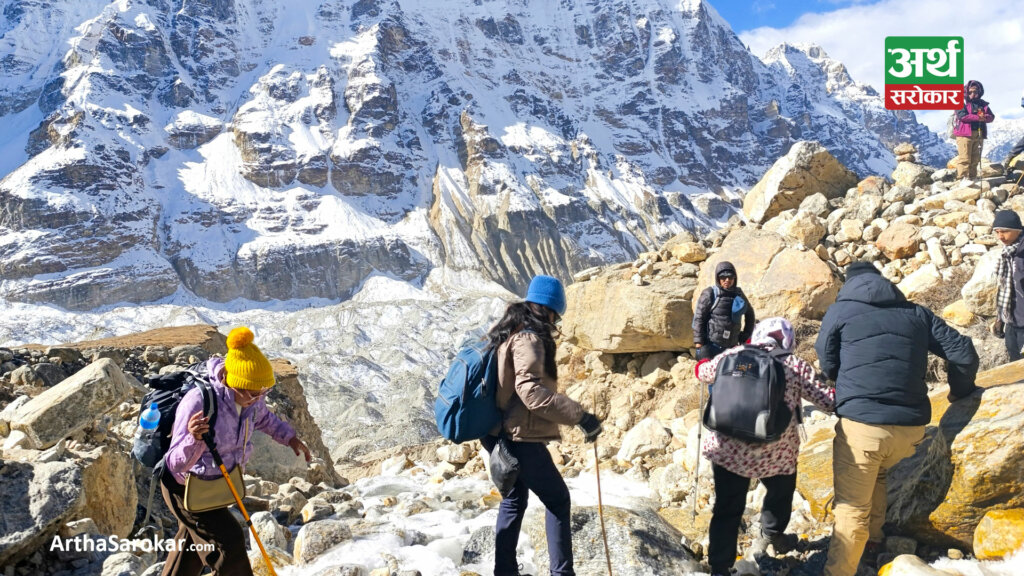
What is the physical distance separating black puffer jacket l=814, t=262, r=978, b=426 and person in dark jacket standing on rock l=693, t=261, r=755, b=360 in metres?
2.06

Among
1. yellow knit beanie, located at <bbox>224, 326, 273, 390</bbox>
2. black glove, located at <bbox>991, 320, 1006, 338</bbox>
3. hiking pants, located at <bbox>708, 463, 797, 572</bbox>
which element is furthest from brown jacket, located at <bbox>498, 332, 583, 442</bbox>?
black glove, located at <bbox>991, 320, 1006, 338</bbox>

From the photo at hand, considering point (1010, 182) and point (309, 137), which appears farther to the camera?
point (309, 137)

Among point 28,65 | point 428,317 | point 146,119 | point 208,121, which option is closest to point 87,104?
point 146,119

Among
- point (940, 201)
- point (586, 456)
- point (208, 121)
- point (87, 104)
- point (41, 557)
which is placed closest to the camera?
point (41, 557)

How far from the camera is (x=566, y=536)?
11.2 feet

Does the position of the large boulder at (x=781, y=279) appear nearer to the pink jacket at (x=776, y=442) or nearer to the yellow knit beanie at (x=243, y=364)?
the pink jacket at (x=776, y=442)

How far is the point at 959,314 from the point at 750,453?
14.8ft

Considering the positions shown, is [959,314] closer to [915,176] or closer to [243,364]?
[915,176]

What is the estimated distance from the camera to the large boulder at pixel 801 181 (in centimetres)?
1054

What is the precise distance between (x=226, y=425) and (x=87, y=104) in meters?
171

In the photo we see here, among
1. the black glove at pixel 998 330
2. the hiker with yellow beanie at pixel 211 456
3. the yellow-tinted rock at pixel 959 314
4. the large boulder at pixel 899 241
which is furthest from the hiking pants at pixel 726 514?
the large boulder at pixel 899 241

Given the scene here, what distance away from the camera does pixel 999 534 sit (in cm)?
332

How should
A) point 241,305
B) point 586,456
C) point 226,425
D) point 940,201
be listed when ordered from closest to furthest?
point 226,425
point 586,456
point 940,201
point 241,305

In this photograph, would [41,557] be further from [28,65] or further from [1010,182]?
[28,65]
